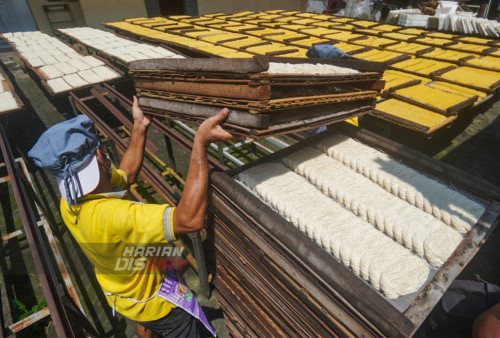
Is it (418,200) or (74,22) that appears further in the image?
(74,22)

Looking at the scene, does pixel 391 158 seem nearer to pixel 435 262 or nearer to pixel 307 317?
pixel 435 262

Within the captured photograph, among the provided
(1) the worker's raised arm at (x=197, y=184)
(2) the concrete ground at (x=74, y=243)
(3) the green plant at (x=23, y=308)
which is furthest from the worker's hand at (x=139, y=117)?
(3) the green plant at (x=23, y=308)

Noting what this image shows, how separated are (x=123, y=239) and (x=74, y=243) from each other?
12.7 ft

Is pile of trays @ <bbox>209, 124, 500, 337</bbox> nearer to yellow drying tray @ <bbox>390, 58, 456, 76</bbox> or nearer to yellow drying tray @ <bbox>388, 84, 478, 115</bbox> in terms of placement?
yellow drying tray @ <bbox>388, 84, 478, 115</bbox>

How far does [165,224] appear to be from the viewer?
2.02 m

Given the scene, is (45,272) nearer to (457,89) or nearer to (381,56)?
(457,89)

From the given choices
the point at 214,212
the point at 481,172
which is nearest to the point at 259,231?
the point at 214,212

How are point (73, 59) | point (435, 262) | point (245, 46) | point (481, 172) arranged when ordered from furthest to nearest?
point (73, 59) → point (245, 46) → point (481, 172) → point (435, 262)

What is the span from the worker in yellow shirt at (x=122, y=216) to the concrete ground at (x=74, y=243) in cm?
165

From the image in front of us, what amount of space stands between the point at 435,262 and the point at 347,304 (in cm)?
83

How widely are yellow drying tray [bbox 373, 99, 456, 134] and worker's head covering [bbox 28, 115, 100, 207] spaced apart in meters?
4.57

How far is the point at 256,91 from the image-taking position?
5.75ft

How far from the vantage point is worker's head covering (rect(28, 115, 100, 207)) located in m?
2.13

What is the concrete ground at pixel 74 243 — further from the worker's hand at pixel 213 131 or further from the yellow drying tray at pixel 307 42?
the yellow drying tray at pixel 307 42
